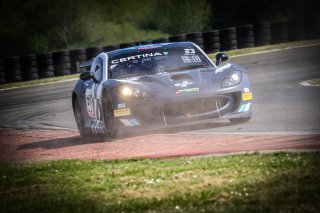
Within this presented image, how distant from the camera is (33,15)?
140 ft

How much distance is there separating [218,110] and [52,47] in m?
32.5

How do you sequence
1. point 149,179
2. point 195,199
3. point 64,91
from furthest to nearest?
1. point 64,91
2. point 149,179
3. point 195,199

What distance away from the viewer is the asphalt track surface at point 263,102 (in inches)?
457

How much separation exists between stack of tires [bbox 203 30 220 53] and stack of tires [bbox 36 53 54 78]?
543cm

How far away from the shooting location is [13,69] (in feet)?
89.8

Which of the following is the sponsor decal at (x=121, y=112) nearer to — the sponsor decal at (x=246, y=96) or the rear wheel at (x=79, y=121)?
the sponsor decal at (x=246, y=96)

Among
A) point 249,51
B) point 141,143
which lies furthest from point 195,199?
point 249,51

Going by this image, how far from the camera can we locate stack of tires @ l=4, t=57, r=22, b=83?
89.2 feet

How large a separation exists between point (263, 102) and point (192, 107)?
141 inches

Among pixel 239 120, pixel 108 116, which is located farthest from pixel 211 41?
pixel 108 116

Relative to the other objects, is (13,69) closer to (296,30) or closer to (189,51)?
(296,30)

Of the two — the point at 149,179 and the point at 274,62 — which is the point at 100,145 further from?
the point at 274,62

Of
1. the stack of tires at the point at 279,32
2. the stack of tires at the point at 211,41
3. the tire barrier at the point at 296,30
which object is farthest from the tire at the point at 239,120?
the tire barrier at the point at 296,30

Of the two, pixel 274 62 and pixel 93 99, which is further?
pixel 274 62
